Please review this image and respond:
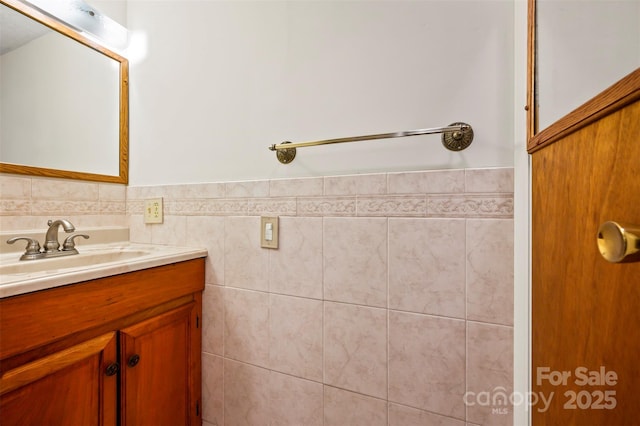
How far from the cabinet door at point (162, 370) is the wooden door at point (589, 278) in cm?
104

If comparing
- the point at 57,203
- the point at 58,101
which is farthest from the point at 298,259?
the point at 58,101

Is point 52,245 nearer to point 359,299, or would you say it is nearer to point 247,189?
point 247,189

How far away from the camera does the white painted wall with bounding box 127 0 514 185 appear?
0.75 meters

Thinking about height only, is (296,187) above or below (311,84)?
below

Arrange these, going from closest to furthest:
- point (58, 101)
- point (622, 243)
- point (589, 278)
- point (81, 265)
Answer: point (622, 243)
point (589, 278)
point (81, 265)
point (58, 101)

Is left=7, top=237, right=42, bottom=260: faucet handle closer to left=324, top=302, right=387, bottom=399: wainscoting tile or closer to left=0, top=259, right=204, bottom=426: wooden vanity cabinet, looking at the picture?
left=0, top=259, right=204, bottom=426: wooden vanity cabinet

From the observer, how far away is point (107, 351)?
2.47 ft

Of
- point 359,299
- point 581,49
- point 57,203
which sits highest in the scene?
point 581,49

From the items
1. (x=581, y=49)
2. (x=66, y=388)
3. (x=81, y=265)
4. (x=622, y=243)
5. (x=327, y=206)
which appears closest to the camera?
(x=622, y=243)

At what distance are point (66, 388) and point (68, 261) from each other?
1.62 feet

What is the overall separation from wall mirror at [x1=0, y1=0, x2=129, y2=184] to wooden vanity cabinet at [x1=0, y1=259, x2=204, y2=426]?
69 centimetres

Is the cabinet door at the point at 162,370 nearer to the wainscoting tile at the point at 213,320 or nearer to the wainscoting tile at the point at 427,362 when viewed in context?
the wainscoting tile at the point at 213,320

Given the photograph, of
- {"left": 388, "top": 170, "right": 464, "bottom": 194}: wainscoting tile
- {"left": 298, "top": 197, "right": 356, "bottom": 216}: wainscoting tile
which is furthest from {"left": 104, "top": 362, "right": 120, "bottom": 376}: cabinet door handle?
{"left": 388, "top": 170, "right": 464, "bottom": 194}: wainscoting tile

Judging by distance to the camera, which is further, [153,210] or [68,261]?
[153,210]
